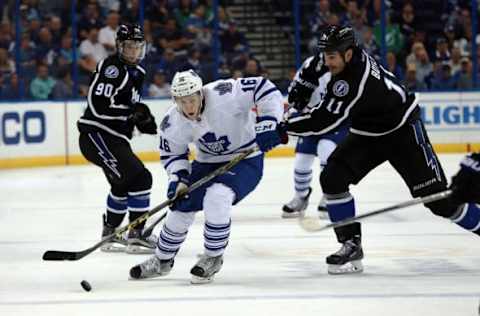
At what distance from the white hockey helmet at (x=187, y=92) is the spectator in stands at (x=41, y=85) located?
7.00m

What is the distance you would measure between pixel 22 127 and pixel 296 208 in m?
Result: 4.68

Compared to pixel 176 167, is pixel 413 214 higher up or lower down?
lower down

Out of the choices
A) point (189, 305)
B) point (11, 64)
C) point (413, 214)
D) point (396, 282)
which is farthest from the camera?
point (11, 64)

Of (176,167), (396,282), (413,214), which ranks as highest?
(176,167)

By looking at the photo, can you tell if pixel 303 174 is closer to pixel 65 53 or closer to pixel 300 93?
pixel 300 93

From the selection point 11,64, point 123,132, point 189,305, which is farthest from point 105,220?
point 11,64

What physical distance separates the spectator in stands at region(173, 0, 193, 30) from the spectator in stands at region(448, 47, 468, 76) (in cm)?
284

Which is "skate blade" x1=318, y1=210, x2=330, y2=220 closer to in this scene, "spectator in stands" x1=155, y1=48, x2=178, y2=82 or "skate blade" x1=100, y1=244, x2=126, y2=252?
"skate blade" x1=100, y1=244, x2=126, y2=252

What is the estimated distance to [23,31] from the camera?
11844 millimetres

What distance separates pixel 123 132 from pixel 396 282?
6.50ft

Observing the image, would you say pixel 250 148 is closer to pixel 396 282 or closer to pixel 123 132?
pixel 396 282

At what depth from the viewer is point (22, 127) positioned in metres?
11.4

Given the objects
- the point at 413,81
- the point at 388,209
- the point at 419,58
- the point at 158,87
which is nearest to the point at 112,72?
the point at 388,209

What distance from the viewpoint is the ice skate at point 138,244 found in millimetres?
6004
